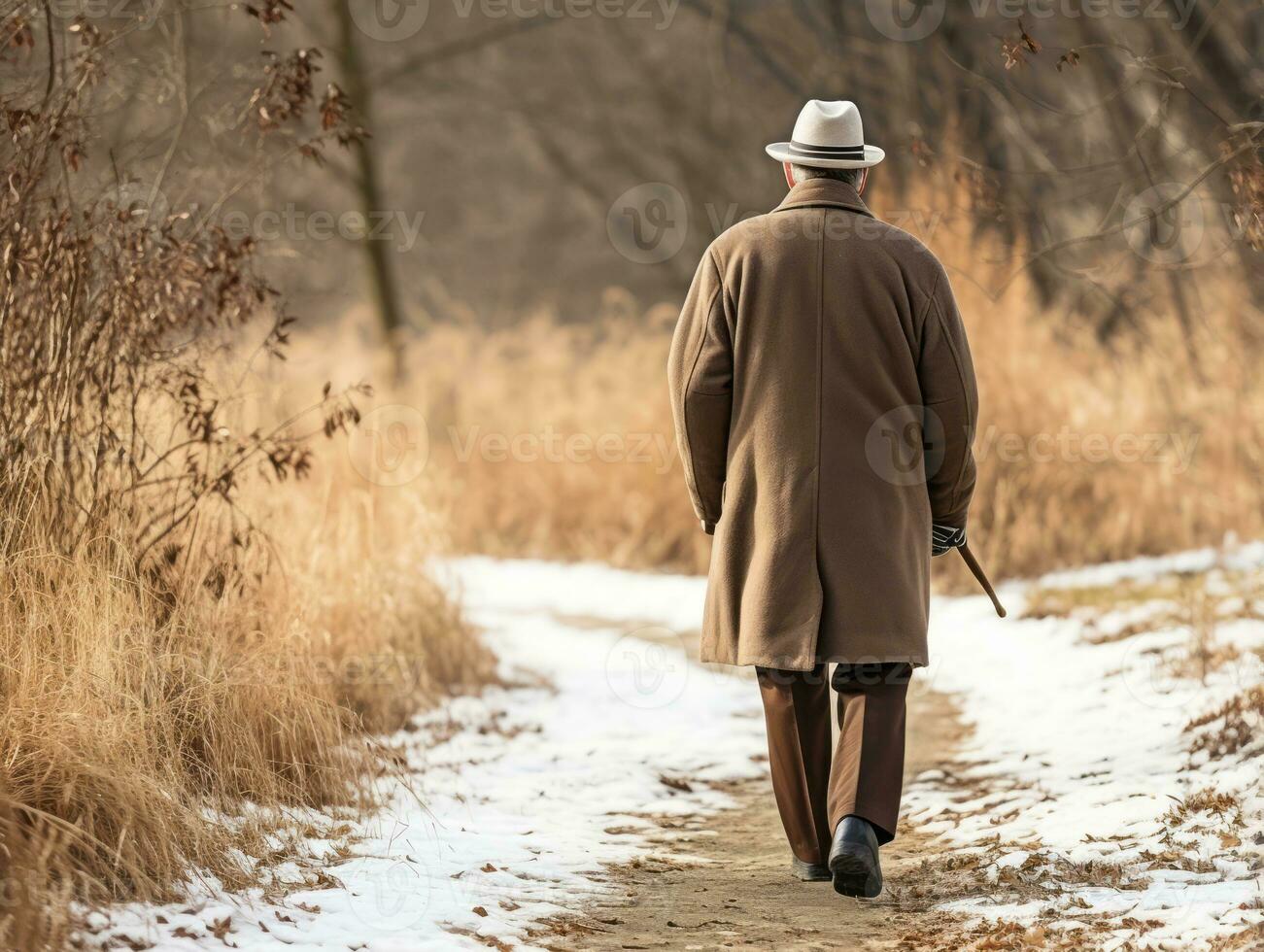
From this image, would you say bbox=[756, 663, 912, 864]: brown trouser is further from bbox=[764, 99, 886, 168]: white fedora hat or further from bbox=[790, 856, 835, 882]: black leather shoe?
bbox=[764, 99, 886, 168]: white fedora hat

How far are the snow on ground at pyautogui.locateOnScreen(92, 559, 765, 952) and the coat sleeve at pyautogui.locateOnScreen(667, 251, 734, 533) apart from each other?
1182mm

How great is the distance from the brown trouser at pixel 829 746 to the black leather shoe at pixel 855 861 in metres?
0.05

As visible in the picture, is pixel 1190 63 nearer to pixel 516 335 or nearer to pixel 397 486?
pixel 397 486

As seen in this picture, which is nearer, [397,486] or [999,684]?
[999,684]

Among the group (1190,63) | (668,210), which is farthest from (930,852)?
(668,210)

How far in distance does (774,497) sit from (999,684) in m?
3.12

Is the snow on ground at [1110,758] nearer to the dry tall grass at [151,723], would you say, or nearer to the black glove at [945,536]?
the black glove at [945,536]

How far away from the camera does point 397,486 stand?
24.0 feet

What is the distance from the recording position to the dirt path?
3588 millimetres

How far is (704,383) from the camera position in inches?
158

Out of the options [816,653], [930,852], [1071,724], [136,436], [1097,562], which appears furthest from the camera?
[1097,562]

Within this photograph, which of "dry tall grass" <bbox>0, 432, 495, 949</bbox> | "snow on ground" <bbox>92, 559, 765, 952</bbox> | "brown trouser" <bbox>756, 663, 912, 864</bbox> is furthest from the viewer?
"brown trouser" <bbox>756, 663, 912, 864</bbox>

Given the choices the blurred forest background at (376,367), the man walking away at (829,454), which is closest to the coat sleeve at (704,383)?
the man walking away at (829,454)

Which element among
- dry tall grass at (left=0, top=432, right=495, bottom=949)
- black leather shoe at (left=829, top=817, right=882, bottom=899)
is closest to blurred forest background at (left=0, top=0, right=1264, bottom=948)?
dry tall grass at (left=0, top=432, right=495, bottom=949)
